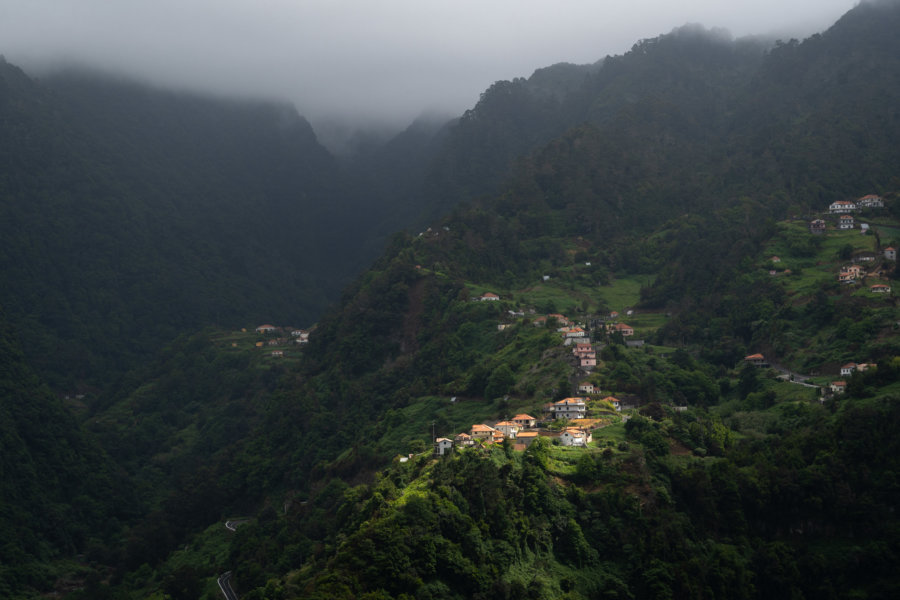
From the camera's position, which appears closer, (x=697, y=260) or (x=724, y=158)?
(x=697, y=260)

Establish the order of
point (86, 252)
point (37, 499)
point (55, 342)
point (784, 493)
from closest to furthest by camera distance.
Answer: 1. point (784, 493)
2. point (37, 499)
3. point (55, 342)
4. point (86, 252)

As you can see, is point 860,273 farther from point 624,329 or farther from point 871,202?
point 871,202

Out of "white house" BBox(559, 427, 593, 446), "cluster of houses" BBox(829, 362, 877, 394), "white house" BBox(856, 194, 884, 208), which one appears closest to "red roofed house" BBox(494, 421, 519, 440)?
"white house" BBox(559, 427, 593, 446)

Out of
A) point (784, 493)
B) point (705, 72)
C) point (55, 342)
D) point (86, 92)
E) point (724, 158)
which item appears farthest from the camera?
point (86, 92)

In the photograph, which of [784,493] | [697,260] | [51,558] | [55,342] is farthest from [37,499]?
[697,260]

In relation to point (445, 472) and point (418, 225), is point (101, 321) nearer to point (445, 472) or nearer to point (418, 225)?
point (418, 225)

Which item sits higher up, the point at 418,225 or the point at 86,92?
the point at 86,92

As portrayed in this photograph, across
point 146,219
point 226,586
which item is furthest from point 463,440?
point 146,219

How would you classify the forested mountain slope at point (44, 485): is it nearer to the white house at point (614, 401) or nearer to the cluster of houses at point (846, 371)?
the white house at point (614, 401)

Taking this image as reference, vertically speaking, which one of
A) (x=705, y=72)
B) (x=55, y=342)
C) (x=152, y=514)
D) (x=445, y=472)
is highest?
(x=705, y=72)
